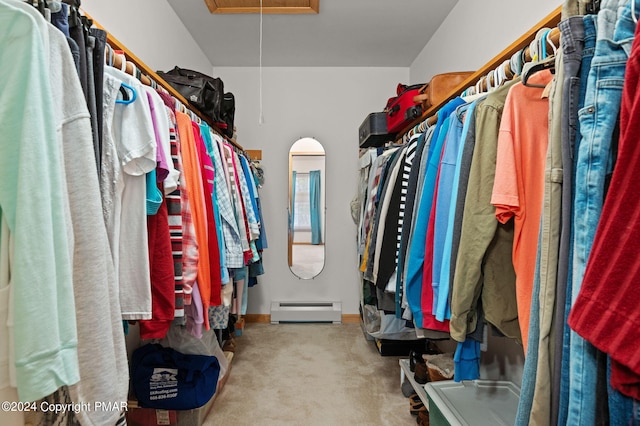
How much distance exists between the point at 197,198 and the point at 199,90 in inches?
34.8

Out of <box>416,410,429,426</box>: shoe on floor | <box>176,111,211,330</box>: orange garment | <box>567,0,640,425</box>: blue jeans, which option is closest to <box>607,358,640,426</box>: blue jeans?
<box>567,0,640,425</box>: blue jeans

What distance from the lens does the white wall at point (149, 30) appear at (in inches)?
69.8

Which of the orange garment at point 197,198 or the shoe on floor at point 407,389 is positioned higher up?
the orange garment at point 197,198

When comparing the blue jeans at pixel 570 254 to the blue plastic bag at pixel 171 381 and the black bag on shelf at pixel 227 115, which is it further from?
the black bag on shelf at pixel 227 115

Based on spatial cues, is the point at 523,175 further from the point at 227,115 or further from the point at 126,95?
the point at 227,115

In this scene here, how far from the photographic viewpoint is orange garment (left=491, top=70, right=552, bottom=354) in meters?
0.91

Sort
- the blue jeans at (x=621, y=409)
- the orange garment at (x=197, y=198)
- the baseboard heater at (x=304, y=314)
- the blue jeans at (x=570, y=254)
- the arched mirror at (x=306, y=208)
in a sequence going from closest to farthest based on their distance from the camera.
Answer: the blue jeans at (x=621, y=409), the blue jeans at (x=570, y=254), the orange garment at (x=197, y=198), the baseboard heater at (x=304, y=314), the arched mirror at (x=306, y=208)

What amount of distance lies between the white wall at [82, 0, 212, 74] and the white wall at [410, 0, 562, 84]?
201cm

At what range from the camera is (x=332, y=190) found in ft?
11.9

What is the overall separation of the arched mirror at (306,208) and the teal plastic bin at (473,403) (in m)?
2.16

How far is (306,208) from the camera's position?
362 centimetres

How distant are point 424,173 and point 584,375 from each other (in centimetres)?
86

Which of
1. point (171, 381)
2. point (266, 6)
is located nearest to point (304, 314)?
point (171, 381)

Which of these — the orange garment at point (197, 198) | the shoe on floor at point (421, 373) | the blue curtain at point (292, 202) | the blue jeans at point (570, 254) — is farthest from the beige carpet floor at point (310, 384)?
the blue jeans at point (570, 254)
